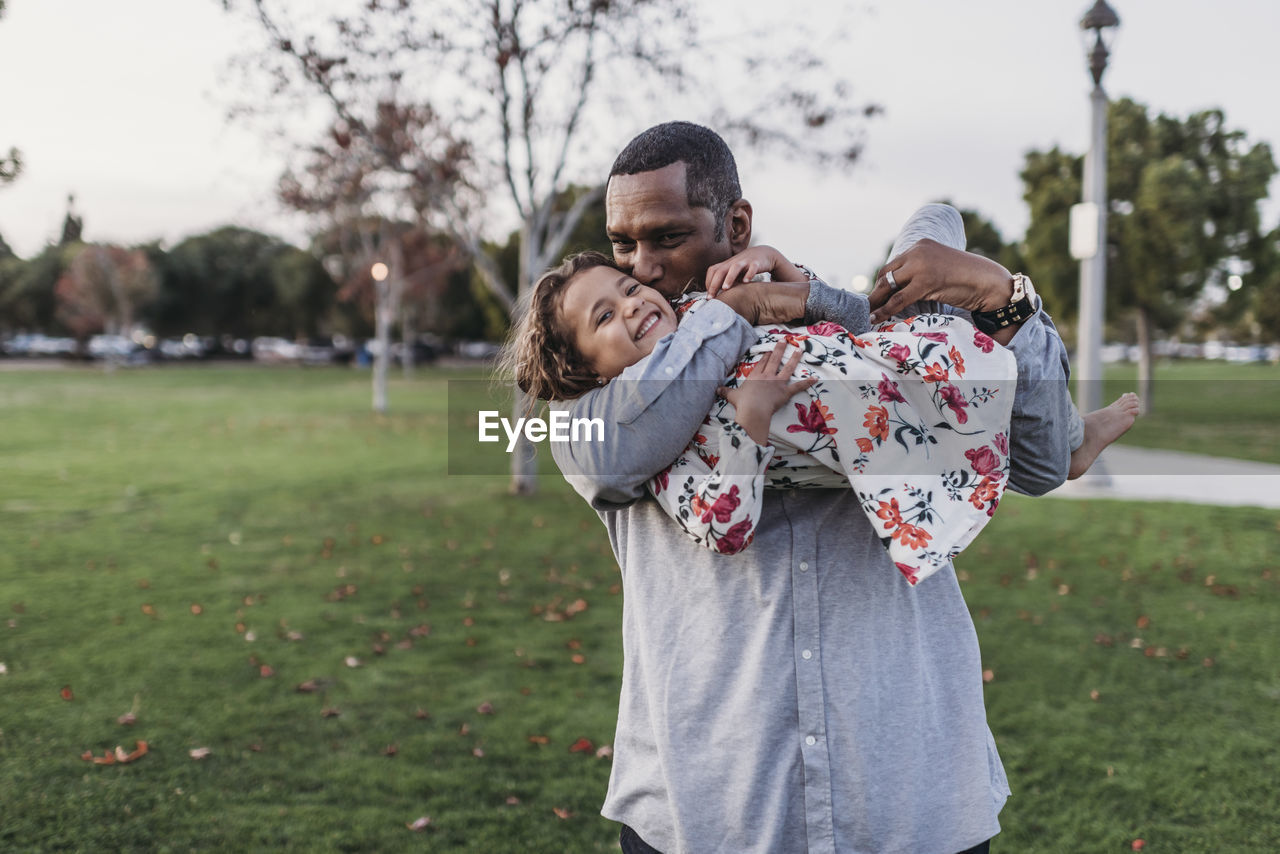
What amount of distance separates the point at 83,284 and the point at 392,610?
58.7 meters

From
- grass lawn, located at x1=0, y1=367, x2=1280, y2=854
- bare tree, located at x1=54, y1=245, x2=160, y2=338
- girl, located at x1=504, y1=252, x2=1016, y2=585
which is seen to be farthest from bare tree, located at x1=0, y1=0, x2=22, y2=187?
bare tree, located at x1=54, y1=245, x2=160, y2=338

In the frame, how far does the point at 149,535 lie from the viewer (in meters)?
9.83

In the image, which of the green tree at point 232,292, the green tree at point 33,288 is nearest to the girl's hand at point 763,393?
the green tree at point 232,292

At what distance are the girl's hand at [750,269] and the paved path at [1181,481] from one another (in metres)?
10.7

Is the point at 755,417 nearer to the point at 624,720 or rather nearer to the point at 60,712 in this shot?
the point at 624,720

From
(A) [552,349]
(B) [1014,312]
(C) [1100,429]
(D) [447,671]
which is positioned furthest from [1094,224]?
(A) [552,349]

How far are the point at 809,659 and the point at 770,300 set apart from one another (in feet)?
1.98

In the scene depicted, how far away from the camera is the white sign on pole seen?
37.9 ft

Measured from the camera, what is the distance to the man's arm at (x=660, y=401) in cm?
148

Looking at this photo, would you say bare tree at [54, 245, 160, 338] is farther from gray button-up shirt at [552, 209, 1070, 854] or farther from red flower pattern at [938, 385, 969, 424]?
red flower pattern at [938, 385, 969, 424]

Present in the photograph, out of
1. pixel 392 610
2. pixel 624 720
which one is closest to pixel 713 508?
pixel 624 720

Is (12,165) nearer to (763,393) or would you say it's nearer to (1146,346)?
(763,393)

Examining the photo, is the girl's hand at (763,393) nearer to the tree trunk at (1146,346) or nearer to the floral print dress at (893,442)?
the floral print dress at (893,442)

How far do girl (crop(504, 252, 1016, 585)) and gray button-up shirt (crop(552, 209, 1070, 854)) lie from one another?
0.21ft
